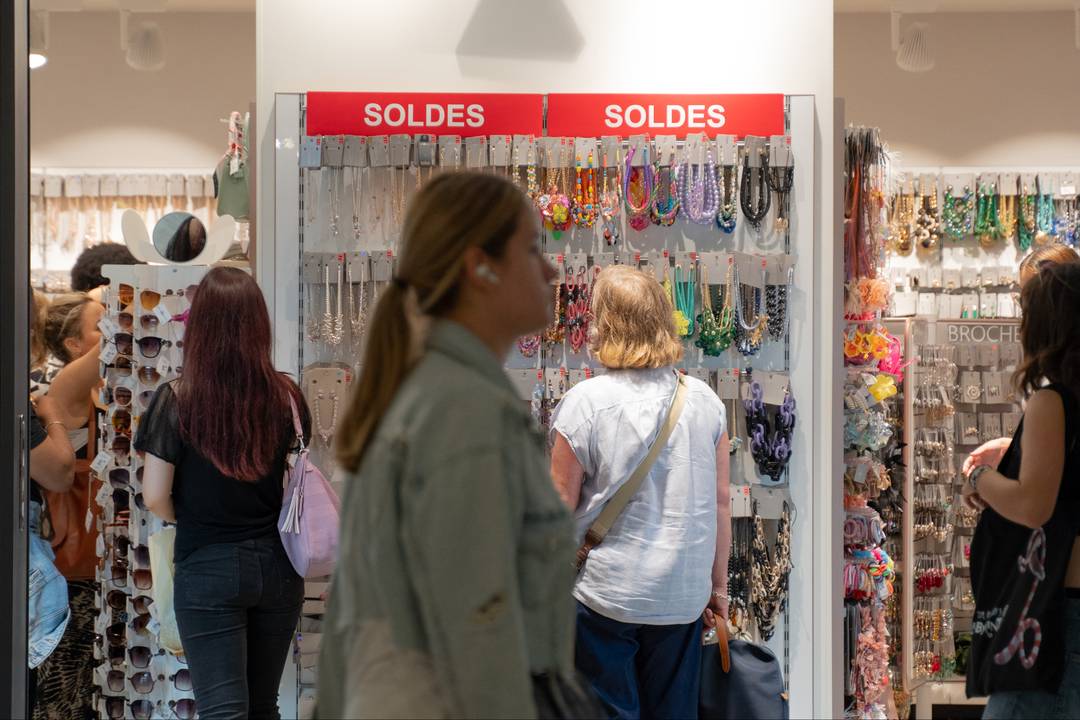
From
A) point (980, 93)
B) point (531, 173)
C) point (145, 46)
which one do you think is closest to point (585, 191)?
point (531, 173)

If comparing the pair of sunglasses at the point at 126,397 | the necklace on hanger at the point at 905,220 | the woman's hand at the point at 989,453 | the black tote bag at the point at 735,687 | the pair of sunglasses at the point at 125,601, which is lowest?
the black tote bag at the point at 735,687

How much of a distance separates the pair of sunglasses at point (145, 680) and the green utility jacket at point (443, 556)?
2822mm

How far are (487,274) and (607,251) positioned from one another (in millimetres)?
2774

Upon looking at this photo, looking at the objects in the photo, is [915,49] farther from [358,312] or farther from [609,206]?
[358,312]

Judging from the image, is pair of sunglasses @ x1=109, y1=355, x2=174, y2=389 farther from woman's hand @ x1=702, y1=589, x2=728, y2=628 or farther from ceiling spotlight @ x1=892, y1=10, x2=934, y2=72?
ceiling spotlight @ x1=892, y1=10, x2=934, y2=72

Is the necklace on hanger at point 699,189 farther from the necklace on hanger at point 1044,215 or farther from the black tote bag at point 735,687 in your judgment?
the necklace on hanger at point 1044,215

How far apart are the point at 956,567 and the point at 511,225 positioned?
4.67 m

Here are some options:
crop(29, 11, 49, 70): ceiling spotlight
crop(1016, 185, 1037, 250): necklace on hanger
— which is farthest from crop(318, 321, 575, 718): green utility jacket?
crop(29, 11, 49, 70): ceiling spotlight

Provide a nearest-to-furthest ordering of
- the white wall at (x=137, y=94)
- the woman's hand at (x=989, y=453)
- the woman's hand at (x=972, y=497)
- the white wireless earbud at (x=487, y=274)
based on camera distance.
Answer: the white wireless earbud at (x=487, y=274) → the woman's hand at (x=972, y=497) → the woman's hand at (x=989, y=453) → the white wall at (x=137, y=94)

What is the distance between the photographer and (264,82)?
14.1 feet

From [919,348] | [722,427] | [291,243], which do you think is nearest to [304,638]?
[291,243]

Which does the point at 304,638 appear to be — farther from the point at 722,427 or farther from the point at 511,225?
the point at 511,225

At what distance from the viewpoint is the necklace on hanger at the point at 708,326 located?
4.25 meters

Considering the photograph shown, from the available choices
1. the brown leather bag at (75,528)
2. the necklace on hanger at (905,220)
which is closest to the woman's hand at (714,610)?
the brown leather bag at (75,528)
